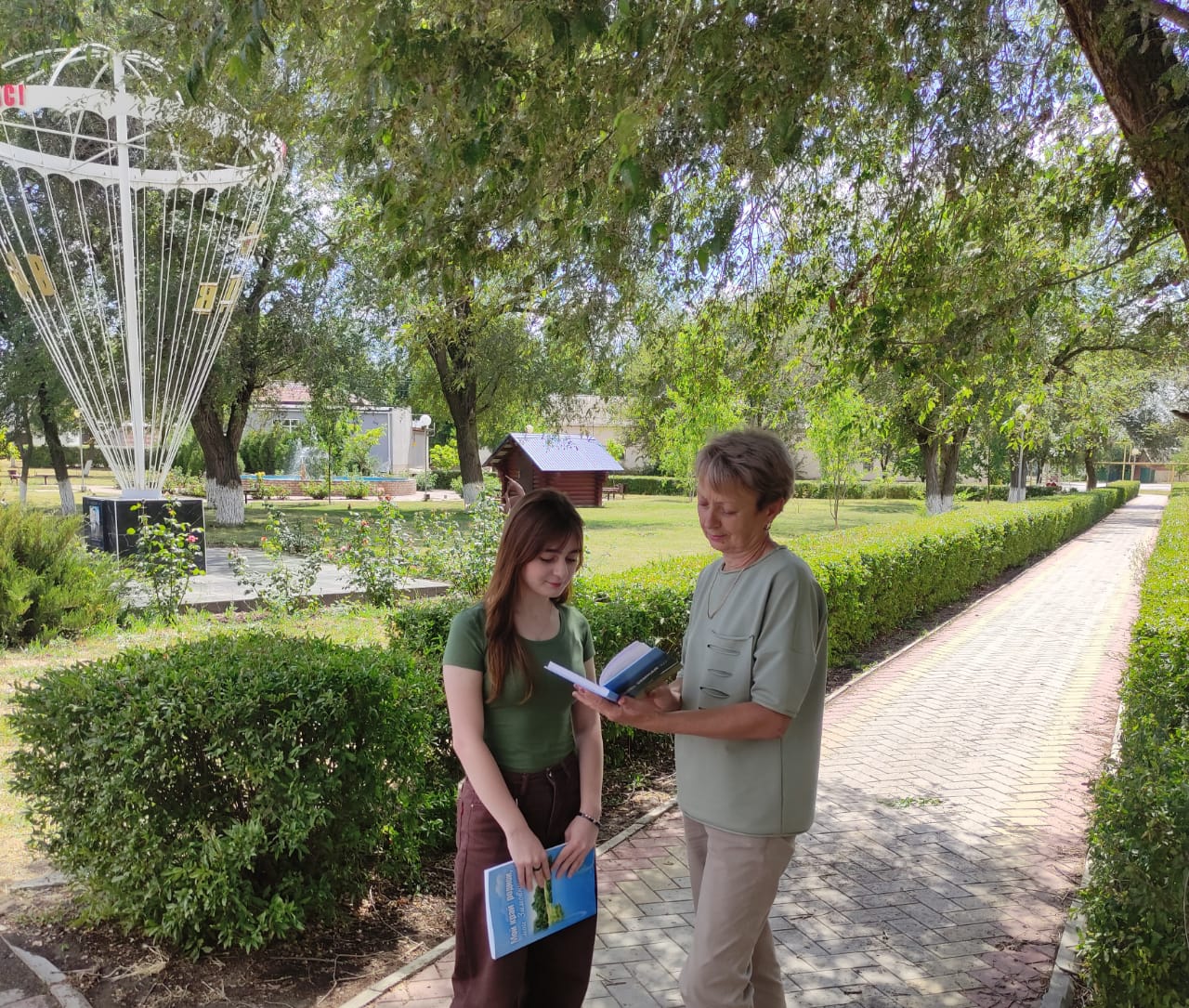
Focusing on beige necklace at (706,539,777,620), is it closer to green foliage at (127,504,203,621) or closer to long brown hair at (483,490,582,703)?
long brown hair at (483,490,582,703)

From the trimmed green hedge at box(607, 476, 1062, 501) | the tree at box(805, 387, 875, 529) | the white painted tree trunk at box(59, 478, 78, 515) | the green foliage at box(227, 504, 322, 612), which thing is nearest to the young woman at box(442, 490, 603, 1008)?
the green foliage at box(227, 504, 322, 612)

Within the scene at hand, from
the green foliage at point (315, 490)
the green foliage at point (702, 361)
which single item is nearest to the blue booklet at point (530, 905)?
the green foliage at point (702, 361)

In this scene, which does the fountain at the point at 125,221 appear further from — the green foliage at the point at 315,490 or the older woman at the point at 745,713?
the green foliage at the point at 315,490

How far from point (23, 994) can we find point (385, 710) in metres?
1.57

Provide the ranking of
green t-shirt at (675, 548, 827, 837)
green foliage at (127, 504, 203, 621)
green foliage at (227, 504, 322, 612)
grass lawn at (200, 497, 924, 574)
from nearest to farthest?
green t-shirt at (675, 548, 827, 837) → green foliage at (227, 504, 322, 612) → green foliage at (127, 504, 203, 621) → grass lawn at (200, 497, 924, 574)

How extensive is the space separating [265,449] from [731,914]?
48.2m

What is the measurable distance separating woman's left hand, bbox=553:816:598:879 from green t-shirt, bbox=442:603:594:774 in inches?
7.3

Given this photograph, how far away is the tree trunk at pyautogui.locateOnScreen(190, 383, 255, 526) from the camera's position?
2509 centimetres

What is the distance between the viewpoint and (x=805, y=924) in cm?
407

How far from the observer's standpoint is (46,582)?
372 inches

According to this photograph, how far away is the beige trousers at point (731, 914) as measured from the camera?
7.50 feet

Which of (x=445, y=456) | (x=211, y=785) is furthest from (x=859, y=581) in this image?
(x=445, y=456)

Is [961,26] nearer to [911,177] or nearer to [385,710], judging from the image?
[911,177]

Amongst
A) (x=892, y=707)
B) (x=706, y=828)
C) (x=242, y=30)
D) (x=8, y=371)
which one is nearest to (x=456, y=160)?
(x=242, y=30)
